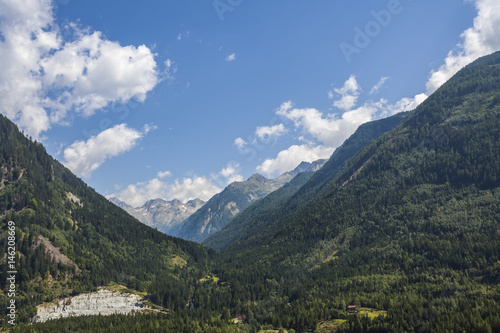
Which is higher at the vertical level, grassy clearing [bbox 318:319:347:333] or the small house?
the small house

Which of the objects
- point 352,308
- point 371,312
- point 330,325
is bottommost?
point 330,325

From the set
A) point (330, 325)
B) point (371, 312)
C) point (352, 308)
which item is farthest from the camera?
point (352, 308)

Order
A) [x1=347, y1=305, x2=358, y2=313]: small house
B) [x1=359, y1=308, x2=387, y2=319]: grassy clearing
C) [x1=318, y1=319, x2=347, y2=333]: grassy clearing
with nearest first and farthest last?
[x1=318, y1=319, x2=347, y2=333]: grassy clearing
[x1=359, y1=308, x2=387, y2=319]: grassy clearing
[x1=347, y1=305, x2=358, y2=313]: small house

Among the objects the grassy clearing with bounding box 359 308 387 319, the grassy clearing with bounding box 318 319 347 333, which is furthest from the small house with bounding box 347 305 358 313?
the grassy clearing with bounding box 318 319 347 333

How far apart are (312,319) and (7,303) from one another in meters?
164

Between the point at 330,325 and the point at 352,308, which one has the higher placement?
the point at 352,308

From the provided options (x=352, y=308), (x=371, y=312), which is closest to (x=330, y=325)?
(x=352, y=308)

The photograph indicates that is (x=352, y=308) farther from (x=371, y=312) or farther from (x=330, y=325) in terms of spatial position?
(x=330, y=325)

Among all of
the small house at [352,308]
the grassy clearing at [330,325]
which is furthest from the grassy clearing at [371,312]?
the grassy clearing at [330,325]

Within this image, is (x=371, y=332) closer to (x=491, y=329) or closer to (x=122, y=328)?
(x=491, y=329)

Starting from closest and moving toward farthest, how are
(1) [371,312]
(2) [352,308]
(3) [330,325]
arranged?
(3) [330,325] → (1) [371,312] → (2) [352,308]

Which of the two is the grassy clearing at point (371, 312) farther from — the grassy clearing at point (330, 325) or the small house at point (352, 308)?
the grassy clearing at point (330, 325)

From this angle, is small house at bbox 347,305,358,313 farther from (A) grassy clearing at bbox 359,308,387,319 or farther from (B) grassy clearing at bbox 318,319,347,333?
(B) grassy clearing at bbox 318,319,347,333

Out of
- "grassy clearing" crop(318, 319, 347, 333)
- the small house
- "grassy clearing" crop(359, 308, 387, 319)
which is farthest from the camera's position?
the small house
